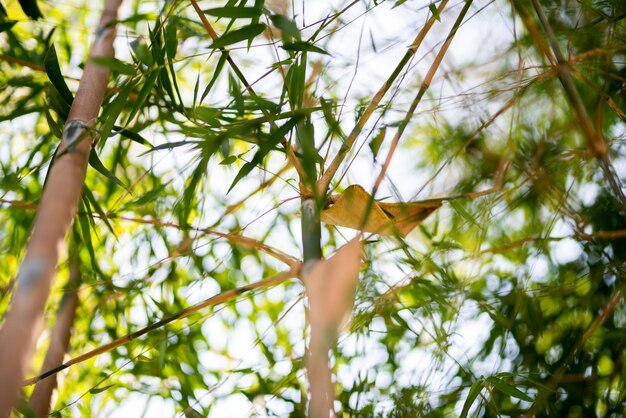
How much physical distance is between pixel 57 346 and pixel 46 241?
0.81 metres

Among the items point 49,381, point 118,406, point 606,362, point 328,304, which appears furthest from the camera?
point 118,406

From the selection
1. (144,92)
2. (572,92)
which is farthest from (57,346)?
(572,92)

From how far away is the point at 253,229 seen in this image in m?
A: 1.67

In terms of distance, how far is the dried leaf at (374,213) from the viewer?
2.86 ft

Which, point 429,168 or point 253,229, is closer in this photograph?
point 429,168

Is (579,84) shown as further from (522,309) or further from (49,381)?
(49,381)

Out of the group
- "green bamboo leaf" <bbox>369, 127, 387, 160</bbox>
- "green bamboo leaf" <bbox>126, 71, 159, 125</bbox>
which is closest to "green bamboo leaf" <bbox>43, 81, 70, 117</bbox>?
"green bamboo leaf" <bbox>126, 71, 159, 125</bbox>

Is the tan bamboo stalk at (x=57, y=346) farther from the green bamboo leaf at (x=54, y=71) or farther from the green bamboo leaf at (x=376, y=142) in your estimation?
the green bamboo leaf at (x=376, y=142)

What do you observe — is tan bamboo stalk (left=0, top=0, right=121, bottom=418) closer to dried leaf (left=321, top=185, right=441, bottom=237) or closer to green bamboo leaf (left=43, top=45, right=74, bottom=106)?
green bamboo leaf (left=43, top=45, right=74, bottom=106)

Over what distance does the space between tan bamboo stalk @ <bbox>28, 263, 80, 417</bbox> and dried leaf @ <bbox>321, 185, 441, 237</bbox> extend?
0.65 meters

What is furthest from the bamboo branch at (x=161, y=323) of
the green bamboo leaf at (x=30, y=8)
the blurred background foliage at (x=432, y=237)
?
the green bamboo leaf at (x=30, y=8)

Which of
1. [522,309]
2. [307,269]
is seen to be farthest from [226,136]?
[522,309]

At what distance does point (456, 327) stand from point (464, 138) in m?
0.38

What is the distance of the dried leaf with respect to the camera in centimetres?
87
